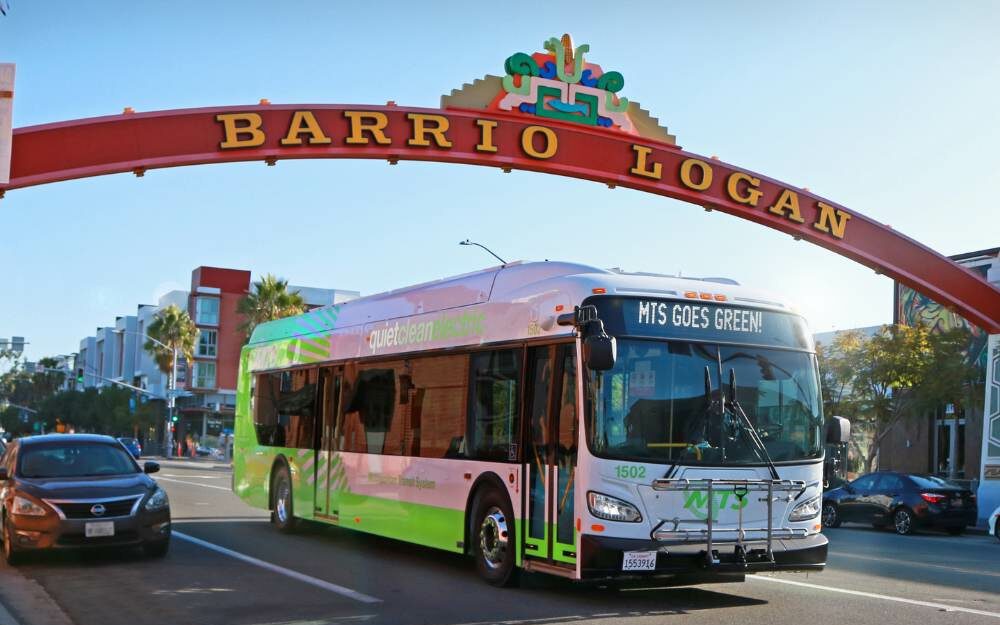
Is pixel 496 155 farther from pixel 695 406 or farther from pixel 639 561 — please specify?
pixel 639 561

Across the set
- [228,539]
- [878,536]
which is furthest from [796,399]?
[878,536]

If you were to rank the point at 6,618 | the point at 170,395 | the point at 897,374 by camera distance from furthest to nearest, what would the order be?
the point at 170,395 → the point at 897,374 → the point at 6,618

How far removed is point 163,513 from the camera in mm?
14008

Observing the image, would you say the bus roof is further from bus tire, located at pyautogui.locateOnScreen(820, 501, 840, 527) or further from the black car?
bus tire, located at pyautogui.locateOnScreen(820, 501, 840, 527)

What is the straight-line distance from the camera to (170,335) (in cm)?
8750

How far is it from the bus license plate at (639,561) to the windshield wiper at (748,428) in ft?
4.93

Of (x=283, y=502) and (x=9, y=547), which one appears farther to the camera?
(x=283, y=502)

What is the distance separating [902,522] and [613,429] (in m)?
18.2

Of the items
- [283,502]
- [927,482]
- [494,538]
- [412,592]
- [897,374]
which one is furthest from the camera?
[897,374]

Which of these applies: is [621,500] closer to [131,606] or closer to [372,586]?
[372,586]

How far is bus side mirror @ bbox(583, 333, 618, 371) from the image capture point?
1012cm

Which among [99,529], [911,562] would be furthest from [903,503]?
[99,529]

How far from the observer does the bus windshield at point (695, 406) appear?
10.6m

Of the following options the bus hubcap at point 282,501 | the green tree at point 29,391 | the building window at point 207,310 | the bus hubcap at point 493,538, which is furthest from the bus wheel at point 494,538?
the green tree at point 29,391
